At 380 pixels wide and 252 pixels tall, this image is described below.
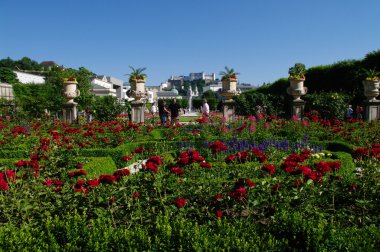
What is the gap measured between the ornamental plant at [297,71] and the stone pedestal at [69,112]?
Result: 9346 mm

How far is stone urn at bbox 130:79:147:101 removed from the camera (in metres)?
16.0

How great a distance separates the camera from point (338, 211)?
12.1 feet

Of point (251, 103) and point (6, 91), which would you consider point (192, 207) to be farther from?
point (6, 91)

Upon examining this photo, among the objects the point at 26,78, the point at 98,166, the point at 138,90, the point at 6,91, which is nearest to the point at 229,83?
the point at 138,90

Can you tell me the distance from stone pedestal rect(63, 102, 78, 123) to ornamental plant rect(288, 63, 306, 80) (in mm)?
9346

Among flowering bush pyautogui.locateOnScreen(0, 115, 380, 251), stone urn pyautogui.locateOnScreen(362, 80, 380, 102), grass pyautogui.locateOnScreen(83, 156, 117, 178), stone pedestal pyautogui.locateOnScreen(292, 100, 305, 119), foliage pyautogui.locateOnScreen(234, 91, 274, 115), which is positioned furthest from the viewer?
foliage pyautogui.locateOnScreen(234, 91, 274, 115)

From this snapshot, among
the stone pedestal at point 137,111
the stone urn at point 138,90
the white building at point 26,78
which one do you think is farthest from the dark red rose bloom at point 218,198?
the white building at point 26,78

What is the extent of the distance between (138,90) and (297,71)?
672cm

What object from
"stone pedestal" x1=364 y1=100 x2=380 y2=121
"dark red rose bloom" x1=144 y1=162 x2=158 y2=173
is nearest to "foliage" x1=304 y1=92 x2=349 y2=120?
"stone pedestal" x1=364 y1=100 x2=380 y2=121

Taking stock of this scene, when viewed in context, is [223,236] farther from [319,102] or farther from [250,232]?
[319,102]

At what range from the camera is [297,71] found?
50.5ft

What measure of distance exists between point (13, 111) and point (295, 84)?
1374cm

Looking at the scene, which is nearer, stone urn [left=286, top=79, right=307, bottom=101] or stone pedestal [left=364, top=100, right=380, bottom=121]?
stone pedestal [left=364, top=100, right=380, bottom=121]

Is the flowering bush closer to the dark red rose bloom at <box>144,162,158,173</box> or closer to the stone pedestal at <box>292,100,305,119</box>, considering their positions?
the dark red rose bloom at <box>144,162,158,173</box>
